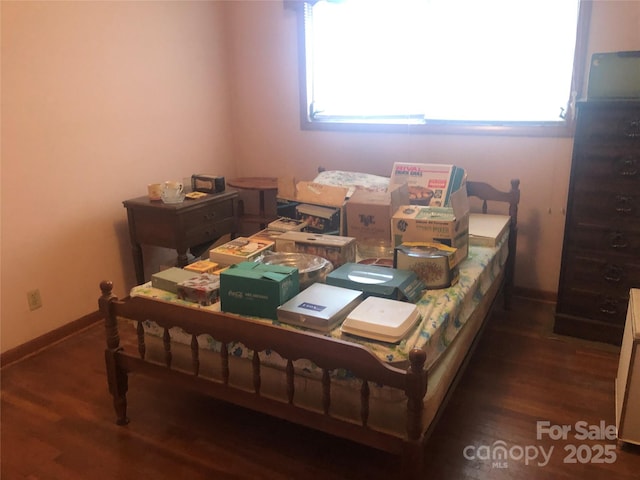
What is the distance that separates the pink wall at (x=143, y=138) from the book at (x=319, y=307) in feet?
5.26

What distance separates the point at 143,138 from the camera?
3.23 metres

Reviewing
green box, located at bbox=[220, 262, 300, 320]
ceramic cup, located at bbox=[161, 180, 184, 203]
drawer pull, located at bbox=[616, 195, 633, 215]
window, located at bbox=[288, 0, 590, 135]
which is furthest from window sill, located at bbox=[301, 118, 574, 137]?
green box, located at bbox=[220, 262, 300, 320]

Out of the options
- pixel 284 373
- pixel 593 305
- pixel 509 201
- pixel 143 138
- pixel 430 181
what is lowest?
pixel 593 305

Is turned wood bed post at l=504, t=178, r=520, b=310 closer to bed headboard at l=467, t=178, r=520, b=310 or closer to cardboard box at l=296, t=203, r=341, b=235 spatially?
bed headboard at l=467, t=178, r=520, b=310

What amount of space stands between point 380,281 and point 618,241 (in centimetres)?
137

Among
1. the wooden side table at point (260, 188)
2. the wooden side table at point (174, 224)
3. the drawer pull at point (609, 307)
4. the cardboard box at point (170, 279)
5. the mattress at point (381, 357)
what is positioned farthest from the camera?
the wooden side table at point (260, 188)

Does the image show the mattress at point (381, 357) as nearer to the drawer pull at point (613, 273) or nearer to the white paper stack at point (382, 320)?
the white paper stack at point (382, 320)

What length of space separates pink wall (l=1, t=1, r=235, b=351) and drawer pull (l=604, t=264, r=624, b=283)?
262 cm

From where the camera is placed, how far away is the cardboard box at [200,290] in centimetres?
198

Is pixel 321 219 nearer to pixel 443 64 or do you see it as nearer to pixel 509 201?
pixel 509 201

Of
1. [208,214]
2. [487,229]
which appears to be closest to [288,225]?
[208,214]

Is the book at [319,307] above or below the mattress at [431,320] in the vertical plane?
above

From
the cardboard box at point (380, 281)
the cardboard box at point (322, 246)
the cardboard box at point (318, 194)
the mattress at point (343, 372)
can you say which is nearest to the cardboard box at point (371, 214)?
the cardboard box at point (318, 194)

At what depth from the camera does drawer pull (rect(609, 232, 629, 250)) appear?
101 inches
